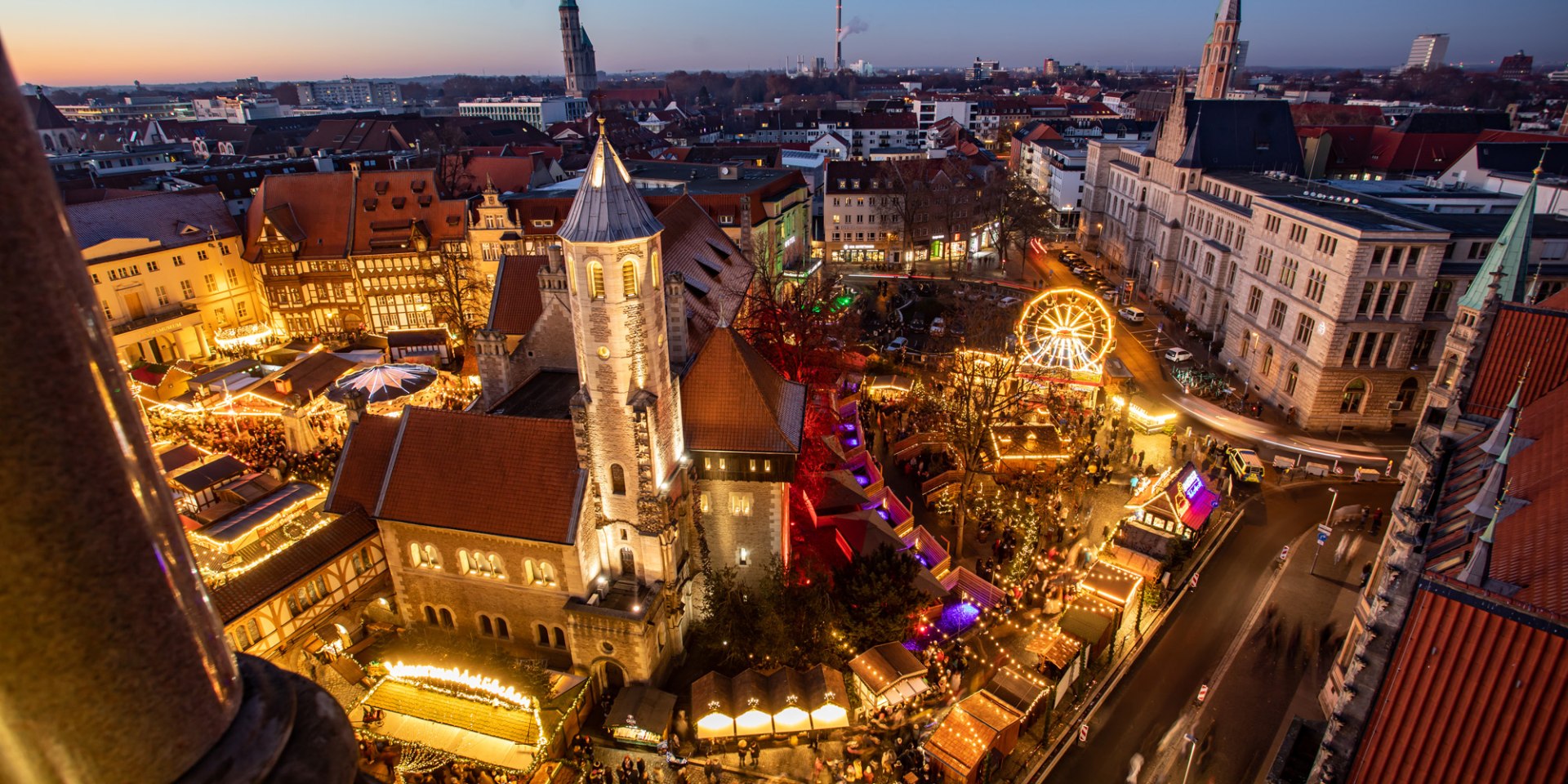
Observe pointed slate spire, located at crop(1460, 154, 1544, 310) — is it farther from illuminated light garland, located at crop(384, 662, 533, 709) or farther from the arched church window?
illuminated light garland, located at crop(384, 662, 533, 709)

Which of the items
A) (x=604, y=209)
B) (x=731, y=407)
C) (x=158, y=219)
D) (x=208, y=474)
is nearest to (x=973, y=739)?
(x=731, y=407)

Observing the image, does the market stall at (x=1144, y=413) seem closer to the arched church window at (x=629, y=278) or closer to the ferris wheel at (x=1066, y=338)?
the ferris wheel at (x=1066, y=338)

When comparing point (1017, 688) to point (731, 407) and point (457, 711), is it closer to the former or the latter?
point (731, 407)

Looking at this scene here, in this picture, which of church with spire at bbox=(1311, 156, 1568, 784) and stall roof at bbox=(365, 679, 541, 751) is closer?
church with spire at bbox=(1311, 156, 1568, 784)

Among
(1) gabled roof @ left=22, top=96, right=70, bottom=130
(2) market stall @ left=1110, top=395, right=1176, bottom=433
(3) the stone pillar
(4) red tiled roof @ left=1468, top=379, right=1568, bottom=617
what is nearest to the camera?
(3) the stone pillar

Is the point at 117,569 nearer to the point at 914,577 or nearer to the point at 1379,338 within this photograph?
the point at 914,577

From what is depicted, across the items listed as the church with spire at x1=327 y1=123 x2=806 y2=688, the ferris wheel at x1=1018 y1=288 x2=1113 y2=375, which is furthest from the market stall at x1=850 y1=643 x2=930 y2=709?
the ferris wheel at x1=1018 y1=288 x2=1113 y2=375

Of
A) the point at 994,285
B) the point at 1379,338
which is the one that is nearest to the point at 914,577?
the point at 1379,338
